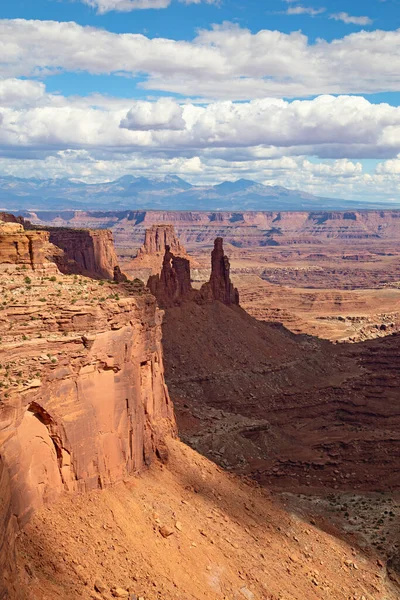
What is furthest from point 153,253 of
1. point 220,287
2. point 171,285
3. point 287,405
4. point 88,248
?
point 287,405

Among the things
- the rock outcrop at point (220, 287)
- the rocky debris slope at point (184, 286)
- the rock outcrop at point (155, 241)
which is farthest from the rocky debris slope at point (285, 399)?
the rock outcrop at point (155, 241)

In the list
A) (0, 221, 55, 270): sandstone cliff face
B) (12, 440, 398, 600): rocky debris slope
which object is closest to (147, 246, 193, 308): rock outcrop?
(12, 440, 398, 600): rocky debris slope

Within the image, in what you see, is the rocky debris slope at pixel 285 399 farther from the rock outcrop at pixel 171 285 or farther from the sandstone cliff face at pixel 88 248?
the sandstone cliff face at pixel 88 248

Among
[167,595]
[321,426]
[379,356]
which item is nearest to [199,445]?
[321,426]

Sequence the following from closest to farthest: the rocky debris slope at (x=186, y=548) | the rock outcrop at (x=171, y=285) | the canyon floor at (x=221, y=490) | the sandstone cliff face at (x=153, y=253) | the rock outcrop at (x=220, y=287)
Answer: the rocky debris slope at (x=186, y=548) < the canyon floor at (x=221, y=490) < the rock outcrop at (x=171, y=285) < the rock outcrop at (x=220, y=287) < the sandstone cliff face at (x=153, y=253)

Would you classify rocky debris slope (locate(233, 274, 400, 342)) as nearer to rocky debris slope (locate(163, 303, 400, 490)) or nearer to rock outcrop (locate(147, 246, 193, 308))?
rocky debris slope (locate(163, 303, 400, 490))

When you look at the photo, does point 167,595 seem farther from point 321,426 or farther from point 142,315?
point 321,426
